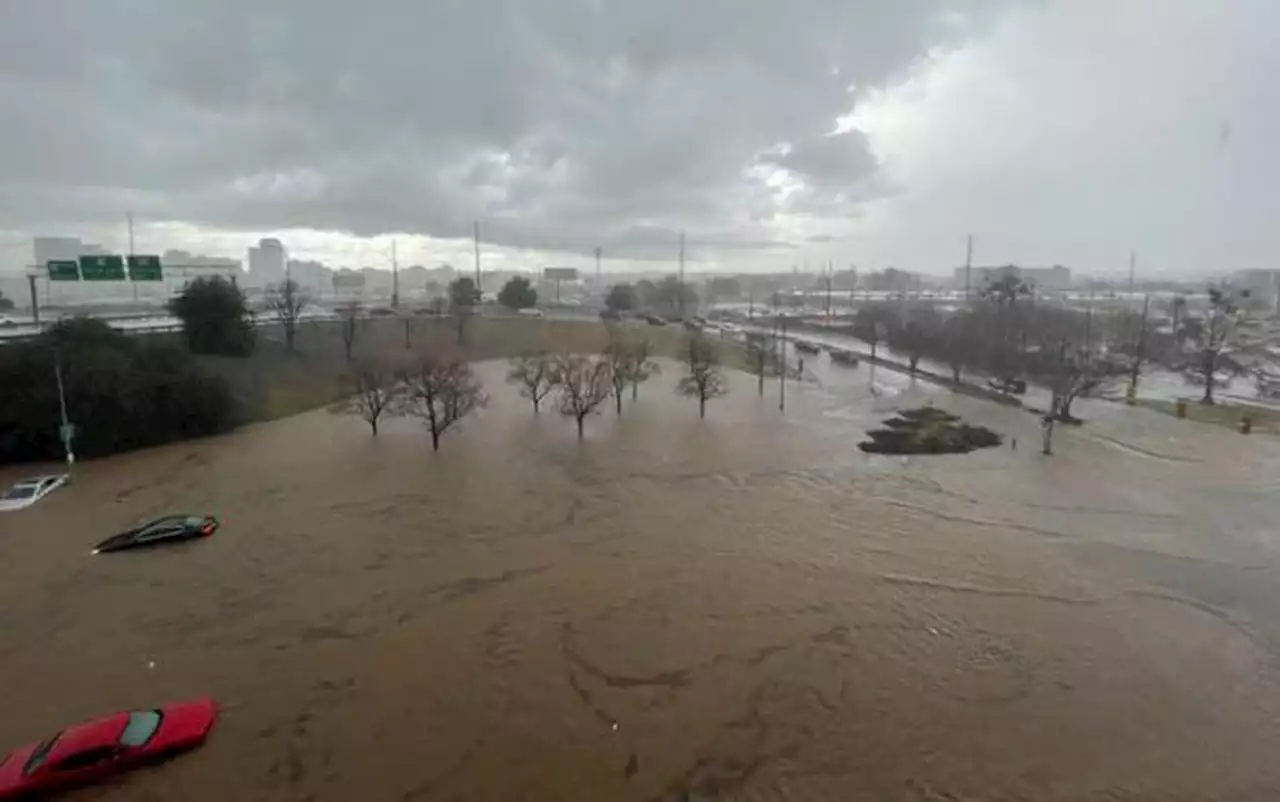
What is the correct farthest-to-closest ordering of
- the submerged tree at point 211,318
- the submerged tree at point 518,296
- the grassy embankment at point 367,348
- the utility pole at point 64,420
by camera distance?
the submerged tree at point 518,296, the submerged tree at point 211,318, the grassy embankment at point 367,348, the utility pole at point 64,420

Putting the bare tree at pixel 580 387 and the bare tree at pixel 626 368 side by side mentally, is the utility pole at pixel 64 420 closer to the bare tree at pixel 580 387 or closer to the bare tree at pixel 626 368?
the bare tree at pixel 580 387

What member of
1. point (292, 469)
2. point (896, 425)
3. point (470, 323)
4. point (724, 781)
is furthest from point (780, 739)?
point (470, 323)

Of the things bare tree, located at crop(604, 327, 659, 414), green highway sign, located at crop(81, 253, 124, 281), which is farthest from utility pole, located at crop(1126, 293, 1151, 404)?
green highway sign, located at crop(81, 253, 124, 281)

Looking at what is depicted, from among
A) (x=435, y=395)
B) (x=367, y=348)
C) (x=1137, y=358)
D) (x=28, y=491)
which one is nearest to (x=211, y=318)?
(x=367, y=348)

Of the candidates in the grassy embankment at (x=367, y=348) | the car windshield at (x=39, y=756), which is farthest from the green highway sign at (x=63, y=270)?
the car windshield at (x=39, y=756)

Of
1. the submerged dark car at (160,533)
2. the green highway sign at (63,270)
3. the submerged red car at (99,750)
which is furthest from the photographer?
the green highway sign at (63,270)

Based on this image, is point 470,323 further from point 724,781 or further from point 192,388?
point 724,781

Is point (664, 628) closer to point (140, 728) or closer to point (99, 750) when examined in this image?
point (140, 728)
